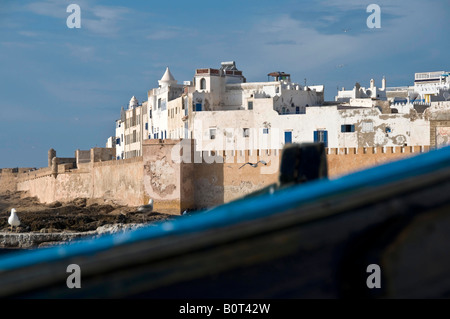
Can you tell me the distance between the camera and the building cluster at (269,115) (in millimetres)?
28234

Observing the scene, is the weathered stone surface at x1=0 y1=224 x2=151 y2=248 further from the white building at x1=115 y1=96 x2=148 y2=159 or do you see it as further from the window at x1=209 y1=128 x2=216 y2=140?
the white building at x1=115 y1=96 x2=148 y2=159

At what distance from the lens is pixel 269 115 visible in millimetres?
30844

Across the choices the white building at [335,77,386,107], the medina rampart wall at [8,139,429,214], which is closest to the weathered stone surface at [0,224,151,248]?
the medina rampart wall at [8,139,429,214]

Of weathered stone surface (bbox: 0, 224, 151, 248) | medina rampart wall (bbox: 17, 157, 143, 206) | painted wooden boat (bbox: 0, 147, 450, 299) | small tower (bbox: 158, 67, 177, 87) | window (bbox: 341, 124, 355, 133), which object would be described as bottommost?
weathered stone surface (bbox: 0, 224, 151, 248)

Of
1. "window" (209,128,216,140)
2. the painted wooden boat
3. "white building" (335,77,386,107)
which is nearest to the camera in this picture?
the painted wooden boat

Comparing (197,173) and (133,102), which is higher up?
(133,102)

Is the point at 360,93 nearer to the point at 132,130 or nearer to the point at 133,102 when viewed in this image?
the point at 132,130

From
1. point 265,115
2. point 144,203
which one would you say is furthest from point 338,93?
point 144,203

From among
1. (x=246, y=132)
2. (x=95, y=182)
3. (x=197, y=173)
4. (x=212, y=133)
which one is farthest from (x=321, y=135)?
(x=95, y=182)

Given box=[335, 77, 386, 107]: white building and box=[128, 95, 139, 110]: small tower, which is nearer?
box=[335, 77, 386, 107]: white building

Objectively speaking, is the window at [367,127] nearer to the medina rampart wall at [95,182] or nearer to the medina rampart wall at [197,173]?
the medina rampart wall at [197,173]

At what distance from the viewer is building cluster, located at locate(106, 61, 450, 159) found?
92.6 feet

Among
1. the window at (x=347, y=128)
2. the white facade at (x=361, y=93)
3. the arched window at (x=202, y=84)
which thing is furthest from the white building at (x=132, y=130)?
the window at (x=347, y=128)

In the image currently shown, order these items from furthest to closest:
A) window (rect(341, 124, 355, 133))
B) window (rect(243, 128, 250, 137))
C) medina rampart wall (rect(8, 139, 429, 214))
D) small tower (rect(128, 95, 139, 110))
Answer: small tower (rect(128, 95, 139, 110)) → window (rect(243, 128, 250, 137)) → window (rect(341, 124, 355, 133)) → medina rampart wall (rect(8, 139, 429, 214))
